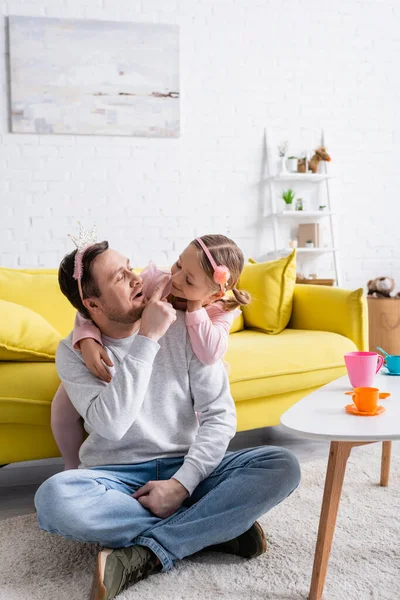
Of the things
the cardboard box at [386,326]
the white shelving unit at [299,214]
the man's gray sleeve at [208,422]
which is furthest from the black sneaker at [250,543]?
the white shelving unit at [299,214]

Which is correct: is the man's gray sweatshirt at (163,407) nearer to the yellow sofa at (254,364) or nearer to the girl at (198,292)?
the girl at (198,292)

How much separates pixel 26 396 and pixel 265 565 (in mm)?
873

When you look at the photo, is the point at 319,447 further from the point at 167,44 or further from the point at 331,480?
the point at 167,44

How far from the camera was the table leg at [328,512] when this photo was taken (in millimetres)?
1353

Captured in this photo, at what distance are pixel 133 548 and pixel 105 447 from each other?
10.6 inches

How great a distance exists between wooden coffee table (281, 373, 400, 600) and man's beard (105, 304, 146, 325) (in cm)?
46

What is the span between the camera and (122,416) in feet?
4.77

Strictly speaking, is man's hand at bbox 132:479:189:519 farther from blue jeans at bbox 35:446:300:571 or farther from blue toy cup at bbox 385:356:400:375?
blue toy cup at bbox 385:356:400:375

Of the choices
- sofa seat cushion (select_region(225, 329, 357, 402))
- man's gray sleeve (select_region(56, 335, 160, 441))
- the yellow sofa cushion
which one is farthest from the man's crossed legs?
the yellow sofa cushion

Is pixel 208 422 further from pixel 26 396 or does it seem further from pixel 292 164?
pixel 292 164

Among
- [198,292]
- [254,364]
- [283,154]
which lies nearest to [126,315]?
[198,292]

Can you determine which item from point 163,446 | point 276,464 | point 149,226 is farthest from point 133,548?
point 149,226

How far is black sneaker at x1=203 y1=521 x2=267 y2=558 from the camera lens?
158 cm

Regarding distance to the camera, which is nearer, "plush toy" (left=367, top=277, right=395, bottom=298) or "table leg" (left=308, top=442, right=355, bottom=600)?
"table leg" (left=308, top=442, right=355, bottom=600)
